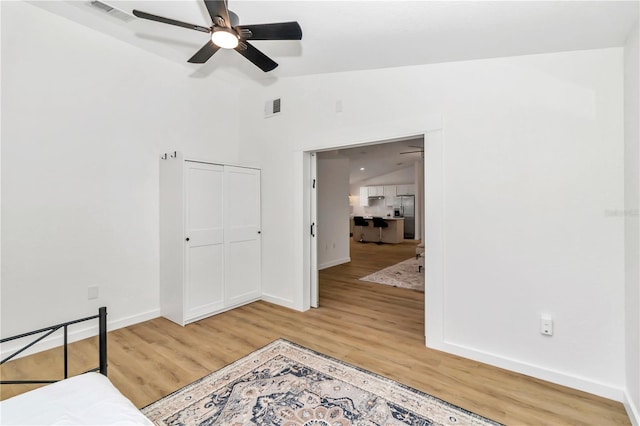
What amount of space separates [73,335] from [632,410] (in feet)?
14.3

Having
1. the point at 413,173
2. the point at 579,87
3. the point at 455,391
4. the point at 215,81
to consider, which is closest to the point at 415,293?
the point at 455,391

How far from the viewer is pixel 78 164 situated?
287cm

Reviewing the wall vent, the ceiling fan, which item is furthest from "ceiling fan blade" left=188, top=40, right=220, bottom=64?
the wall vent

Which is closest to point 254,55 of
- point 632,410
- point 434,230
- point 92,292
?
point 434,230

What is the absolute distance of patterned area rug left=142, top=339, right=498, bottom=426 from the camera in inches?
69.8

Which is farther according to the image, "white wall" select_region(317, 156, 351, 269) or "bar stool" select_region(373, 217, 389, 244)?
"bar stool" select_region(373, 217, 389, 244)

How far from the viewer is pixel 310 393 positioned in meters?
2.02

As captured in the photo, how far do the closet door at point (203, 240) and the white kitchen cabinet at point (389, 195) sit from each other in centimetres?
940

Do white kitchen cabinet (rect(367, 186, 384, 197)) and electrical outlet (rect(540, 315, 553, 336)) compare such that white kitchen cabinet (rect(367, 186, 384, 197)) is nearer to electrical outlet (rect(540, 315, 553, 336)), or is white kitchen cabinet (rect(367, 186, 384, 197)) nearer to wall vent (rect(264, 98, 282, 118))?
wall vent (rect(264, 98, 282, 118))

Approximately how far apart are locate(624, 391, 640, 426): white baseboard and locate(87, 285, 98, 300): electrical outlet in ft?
14.1

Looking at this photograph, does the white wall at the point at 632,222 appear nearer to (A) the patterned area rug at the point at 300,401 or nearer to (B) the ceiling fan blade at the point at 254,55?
(A) the patterned area rug at the point at 300,401

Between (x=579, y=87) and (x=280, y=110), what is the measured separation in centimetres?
294

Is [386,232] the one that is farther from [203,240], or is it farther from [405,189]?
[203,240]

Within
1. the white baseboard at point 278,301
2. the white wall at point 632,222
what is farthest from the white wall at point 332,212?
the white wall at point 632,222
